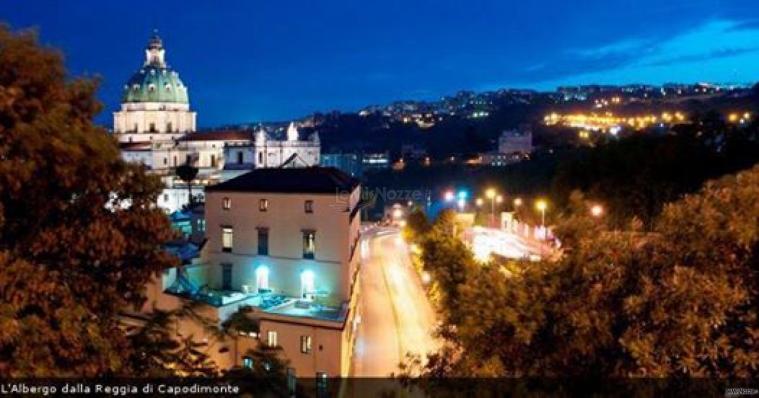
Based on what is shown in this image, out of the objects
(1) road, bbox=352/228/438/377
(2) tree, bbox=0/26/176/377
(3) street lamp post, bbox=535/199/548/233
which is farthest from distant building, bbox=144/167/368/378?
(2) tree, bbox=0/26/176/377

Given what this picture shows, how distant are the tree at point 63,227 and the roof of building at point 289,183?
14.9 metres

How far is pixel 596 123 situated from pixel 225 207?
96.7m

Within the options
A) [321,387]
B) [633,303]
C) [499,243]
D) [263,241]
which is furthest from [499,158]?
[633,303]

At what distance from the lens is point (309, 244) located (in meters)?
21.6

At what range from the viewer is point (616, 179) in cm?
2719

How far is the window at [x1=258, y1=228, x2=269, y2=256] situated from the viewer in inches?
872

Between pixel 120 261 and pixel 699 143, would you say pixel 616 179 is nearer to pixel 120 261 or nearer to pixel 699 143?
pixel 699 143

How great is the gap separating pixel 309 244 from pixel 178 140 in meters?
64.9

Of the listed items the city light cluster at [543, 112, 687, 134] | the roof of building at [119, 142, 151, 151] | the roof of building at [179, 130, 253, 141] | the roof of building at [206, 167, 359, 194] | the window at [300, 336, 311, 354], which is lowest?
the window at [300, 336, 311, 354]

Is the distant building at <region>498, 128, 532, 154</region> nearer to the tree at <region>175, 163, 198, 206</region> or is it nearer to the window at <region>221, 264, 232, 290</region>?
the tree at <region>175, 163, 198, 206</region>

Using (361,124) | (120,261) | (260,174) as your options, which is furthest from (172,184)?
(361,124)

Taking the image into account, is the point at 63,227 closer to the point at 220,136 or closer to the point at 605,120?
the point at 220,136

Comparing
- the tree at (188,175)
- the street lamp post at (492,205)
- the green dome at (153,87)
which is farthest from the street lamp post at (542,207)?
the green dome at (153,87)

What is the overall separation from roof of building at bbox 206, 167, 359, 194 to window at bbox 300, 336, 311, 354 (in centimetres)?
546
